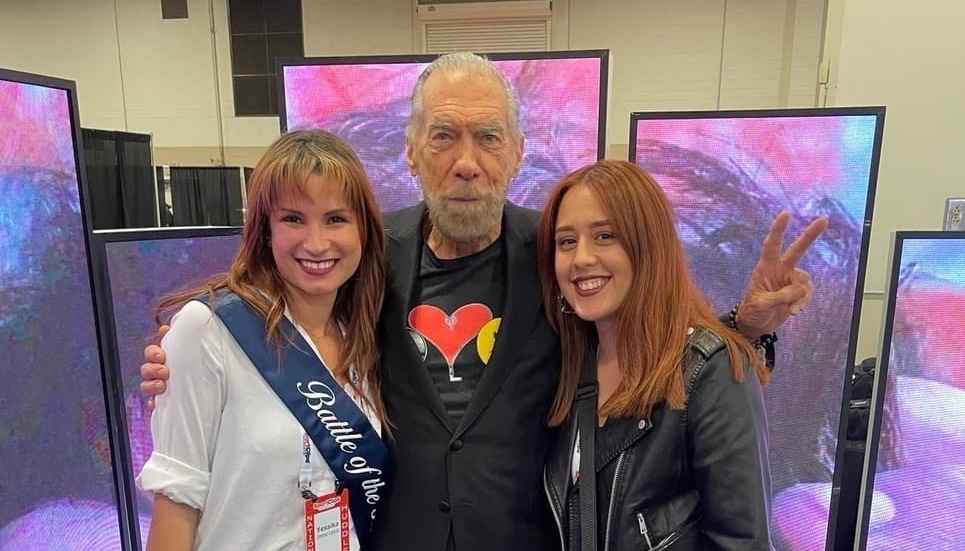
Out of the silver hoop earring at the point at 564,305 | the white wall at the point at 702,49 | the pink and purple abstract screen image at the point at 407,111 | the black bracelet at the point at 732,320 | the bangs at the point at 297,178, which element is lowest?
the black bracelet at the point at 732,320

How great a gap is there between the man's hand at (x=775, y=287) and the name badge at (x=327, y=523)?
940 millimetres

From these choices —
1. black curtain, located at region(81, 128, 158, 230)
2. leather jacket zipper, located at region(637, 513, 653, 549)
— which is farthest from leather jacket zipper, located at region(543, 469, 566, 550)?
black curtain, located at region(81, 128, 158, 230)

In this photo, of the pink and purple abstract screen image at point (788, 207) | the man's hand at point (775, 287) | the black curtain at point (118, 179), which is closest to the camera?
the man's hand at point (775, 287)

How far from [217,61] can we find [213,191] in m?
2.49

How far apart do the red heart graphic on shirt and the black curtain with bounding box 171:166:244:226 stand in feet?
13.3

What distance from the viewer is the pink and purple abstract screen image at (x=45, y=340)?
5.29 feet

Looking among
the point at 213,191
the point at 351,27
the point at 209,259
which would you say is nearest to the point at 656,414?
the point at 209,259

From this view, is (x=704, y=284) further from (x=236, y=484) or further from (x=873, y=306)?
(x=236, y=484)

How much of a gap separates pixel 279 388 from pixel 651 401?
2.30 ft

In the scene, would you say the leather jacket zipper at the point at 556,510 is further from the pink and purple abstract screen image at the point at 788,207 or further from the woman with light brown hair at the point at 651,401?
the pink and purple abstract screen image at the point at 788,207

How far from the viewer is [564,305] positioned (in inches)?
53.9

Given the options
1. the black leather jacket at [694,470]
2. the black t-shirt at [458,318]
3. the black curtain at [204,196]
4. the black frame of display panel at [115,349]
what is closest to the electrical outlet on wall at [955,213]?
the black leather jacket at [694,470]

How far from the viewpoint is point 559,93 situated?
6.72 feet

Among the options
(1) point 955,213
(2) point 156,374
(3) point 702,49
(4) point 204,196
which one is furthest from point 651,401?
(3) point 702,49
